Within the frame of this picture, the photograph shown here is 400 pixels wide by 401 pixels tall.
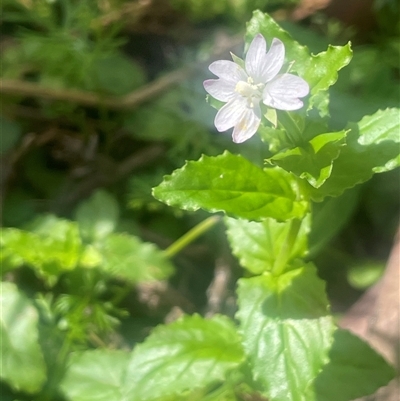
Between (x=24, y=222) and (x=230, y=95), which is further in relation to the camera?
(x=24, y=222)

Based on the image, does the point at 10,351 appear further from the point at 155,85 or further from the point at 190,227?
the point at 155,85

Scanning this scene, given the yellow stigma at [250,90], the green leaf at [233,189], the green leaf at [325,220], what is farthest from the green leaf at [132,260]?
the yellow stigma at [250,90]

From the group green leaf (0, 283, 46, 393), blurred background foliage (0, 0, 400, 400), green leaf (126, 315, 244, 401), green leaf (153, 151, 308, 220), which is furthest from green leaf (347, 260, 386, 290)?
green leaf (0, 283, 46, 393)

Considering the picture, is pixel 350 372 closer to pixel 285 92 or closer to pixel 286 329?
pixel 286 329

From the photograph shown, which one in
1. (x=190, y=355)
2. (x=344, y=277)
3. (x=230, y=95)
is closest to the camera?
(x=230, y=95)

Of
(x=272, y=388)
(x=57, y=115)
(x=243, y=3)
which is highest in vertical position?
(x=243, y=3)

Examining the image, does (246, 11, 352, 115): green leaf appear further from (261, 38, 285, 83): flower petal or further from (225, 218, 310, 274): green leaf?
(225, 218, 310, 274): green leaf

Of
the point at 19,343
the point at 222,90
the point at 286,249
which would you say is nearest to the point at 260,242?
the point at 286,249

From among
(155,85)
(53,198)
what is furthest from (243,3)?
(53,198)
